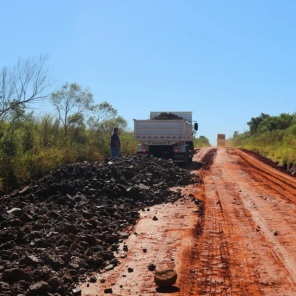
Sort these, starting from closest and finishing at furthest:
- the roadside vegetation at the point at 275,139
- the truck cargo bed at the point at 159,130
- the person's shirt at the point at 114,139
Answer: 1. the person's shirt at the point at 114,139
2. the truck cargo bed at the point at 159,130
3. the roadside vegetation at the point at 275,139

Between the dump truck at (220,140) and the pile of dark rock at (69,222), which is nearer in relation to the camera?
the pile of dark rock at (69,222)

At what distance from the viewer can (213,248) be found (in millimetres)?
7070

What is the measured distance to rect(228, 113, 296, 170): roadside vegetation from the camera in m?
23.8

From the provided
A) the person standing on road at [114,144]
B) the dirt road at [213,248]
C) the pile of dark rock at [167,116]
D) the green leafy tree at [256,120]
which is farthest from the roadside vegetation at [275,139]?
the dirt road at [213,248]

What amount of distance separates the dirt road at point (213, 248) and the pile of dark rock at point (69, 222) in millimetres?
374

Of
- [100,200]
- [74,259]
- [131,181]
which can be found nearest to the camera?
[74,259]

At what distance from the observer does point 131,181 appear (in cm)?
1341

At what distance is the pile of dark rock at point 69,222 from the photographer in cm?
562

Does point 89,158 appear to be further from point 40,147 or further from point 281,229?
point 281,229

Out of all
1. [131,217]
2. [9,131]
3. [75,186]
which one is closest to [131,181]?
[75,186]

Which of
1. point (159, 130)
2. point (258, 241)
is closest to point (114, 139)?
point (159, 130)

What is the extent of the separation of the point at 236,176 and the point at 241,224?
9.23m

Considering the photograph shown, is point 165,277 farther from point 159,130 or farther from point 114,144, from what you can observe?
point 159,130

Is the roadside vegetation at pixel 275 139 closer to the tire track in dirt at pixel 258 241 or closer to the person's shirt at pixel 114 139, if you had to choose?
the person's shirt at pixel 114 139
